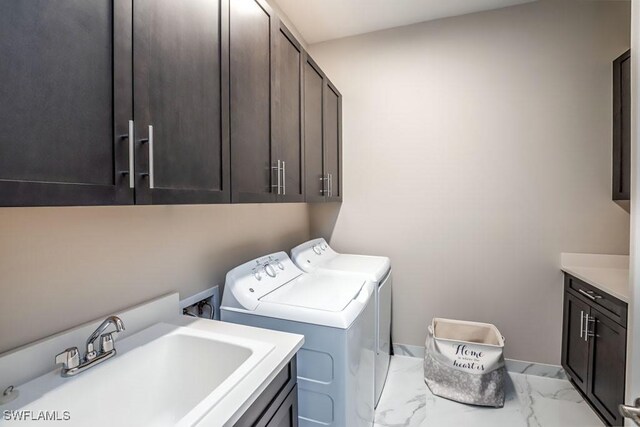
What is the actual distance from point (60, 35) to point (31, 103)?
16 cm

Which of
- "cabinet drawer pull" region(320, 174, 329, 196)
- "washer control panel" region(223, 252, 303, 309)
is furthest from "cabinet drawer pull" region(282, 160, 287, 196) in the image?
"cabinet drawer pull" region(320, 174, 329, 196)

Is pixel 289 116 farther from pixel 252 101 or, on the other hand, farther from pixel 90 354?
pixel 90 354

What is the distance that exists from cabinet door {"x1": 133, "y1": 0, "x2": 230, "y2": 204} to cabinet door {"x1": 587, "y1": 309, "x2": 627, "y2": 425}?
2101mm

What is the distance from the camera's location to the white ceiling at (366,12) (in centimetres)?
215

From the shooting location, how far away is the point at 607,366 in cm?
164

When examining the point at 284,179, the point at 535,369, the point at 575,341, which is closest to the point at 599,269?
the point at 575,341

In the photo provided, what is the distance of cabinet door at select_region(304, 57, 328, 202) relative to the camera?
5.93 feet

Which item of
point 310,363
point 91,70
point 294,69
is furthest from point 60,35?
point 310,363

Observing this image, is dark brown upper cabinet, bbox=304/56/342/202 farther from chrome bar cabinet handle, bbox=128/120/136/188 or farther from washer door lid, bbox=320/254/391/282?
chrome bar cabinet handle, bbox=128/120/136/188

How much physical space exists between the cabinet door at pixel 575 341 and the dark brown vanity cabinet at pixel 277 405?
1899 millimetres

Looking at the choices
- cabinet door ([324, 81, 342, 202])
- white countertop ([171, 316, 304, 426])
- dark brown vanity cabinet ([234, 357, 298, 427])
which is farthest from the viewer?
cabinet door ([324, 81, 342, 202])

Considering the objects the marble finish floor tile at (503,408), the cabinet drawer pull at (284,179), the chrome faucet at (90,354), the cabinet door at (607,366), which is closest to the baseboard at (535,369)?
the marble finish floor tile at (503,408)

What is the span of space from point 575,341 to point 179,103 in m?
2.68

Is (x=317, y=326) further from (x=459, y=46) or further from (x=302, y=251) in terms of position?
(x=459, y=46)
